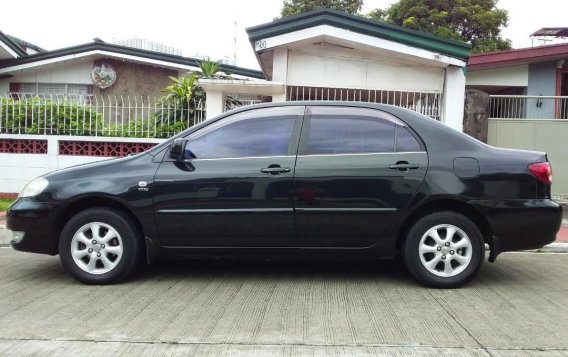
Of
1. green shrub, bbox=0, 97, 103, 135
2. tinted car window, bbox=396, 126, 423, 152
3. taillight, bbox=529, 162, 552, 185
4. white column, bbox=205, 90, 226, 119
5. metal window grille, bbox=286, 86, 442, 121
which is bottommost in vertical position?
taillight, bbox=529, 162, 552, 185

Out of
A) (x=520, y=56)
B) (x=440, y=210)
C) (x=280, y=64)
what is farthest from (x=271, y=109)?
(x=520, y=56)

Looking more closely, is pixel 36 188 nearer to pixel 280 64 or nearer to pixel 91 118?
pixel 91 118

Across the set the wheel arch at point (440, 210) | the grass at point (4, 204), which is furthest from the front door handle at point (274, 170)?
the grass at point (4, 204)

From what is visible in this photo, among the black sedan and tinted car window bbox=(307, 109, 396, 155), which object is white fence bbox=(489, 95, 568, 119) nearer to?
the black sedan

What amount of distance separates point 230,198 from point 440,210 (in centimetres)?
193

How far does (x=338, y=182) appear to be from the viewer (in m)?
4.81

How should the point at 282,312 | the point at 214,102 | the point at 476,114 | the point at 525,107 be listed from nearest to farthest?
the point at 282,312, the point at 214,102, the point at 476,114, the point at 525,107

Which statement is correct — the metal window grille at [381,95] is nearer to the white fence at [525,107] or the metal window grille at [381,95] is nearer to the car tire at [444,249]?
the white fence at [525,107]

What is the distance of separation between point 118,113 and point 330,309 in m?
7.37

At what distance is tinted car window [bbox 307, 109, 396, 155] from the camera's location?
4.96 meters

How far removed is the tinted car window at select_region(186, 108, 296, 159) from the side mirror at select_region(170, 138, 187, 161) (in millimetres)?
90

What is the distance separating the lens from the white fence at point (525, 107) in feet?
36.0

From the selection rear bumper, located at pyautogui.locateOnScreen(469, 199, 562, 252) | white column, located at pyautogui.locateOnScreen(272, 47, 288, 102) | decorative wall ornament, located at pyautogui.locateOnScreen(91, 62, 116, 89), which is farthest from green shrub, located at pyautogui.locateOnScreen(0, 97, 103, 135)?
rear bumper, located at pyautogui.locateOnScreen(469, 199, 562, 252)

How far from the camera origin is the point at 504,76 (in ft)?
45.3
